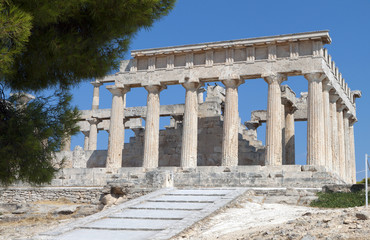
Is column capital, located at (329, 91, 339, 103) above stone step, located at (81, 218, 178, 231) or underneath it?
above

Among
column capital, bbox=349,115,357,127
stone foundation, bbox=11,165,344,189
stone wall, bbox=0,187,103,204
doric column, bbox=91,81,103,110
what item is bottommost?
stone wall, bbox=0,187,103,204

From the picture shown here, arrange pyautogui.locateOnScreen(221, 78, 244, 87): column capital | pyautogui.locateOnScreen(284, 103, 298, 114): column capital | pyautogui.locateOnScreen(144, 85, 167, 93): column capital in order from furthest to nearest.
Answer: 1. pyautogui.locateOnScreen(284, 103, 298, 114): column capital
2. pyautogui.locateOnScreen(144, 85, 167, 93): column capital
3. pyautogui.locateOnScreen(221, 78, 244, 87): column capital

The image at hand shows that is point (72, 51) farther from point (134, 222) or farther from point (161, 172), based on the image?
point (161, 172)

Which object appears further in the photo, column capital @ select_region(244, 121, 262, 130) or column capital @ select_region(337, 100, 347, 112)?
column capital @ select_region(244, 121, 262, 130)

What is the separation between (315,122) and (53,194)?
40.4ft

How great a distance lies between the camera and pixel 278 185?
24016 mm

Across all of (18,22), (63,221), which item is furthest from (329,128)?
(18,22)

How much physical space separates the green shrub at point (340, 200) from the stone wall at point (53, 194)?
8022 mm

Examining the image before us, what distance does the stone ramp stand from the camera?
521 inches

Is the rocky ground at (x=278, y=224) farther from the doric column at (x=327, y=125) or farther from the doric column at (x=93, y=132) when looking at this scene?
the doric column at (x=93, y=132)

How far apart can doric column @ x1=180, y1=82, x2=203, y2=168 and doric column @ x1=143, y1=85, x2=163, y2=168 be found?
5.28 ft

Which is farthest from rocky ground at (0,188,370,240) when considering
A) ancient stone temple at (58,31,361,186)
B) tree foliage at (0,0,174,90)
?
ancient stone temple at (58,31,361,186)

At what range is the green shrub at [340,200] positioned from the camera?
1708 centimetres

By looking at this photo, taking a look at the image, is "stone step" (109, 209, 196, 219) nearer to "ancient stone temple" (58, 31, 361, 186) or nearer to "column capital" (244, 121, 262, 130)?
"ancient stone temple" (58, 31, 361, 186)
